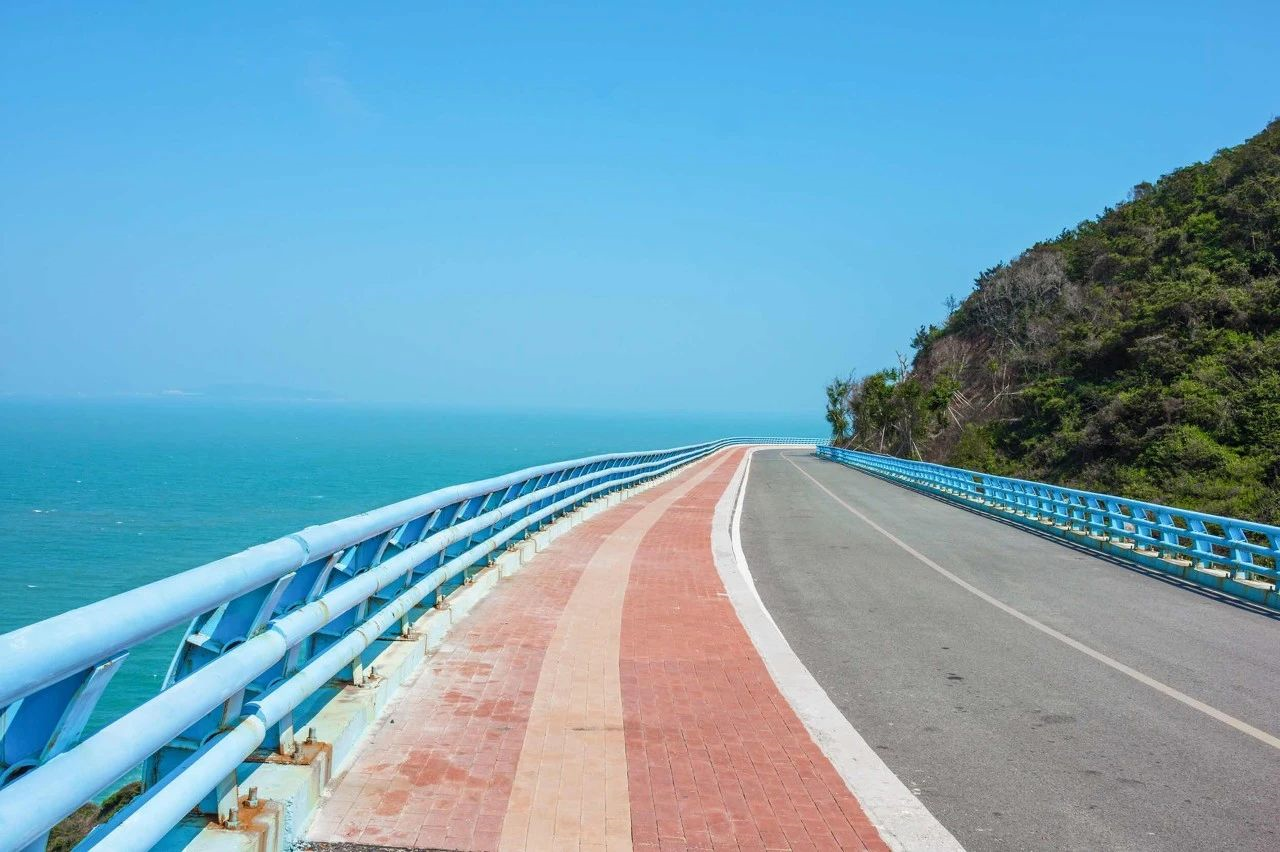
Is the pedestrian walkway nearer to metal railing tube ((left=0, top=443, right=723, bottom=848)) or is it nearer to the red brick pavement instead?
the red brick pavement

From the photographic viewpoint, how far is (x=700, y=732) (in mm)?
6277

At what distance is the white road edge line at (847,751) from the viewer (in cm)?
493

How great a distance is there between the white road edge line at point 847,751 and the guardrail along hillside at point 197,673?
2803mm

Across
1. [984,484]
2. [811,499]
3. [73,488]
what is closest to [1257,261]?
[984,484]

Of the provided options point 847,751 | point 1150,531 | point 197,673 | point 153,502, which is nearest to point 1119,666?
point 847,751

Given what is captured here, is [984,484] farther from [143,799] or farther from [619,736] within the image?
[143,799]

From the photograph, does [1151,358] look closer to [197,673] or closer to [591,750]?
[591,750]

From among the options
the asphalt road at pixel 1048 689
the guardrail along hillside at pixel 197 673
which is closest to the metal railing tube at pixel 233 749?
the guardrail along hillside at pixel 197 673

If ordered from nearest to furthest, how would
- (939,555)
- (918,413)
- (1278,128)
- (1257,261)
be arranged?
(939,555)
(1257,261)
(1278,128)
(918,413)

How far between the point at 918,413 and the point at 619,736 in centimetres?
6708

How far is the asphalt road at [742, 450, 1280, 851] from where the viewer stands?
17.7 ft

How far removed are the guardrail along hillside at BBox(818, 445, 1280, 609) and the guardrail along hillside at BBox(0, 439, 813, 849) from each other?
1187 centimetres

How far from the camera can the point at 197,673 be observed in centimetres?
359

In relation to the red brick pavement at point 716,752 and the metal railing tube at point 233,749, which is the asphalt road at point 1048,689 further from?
the metal railing tube at point 233,749
